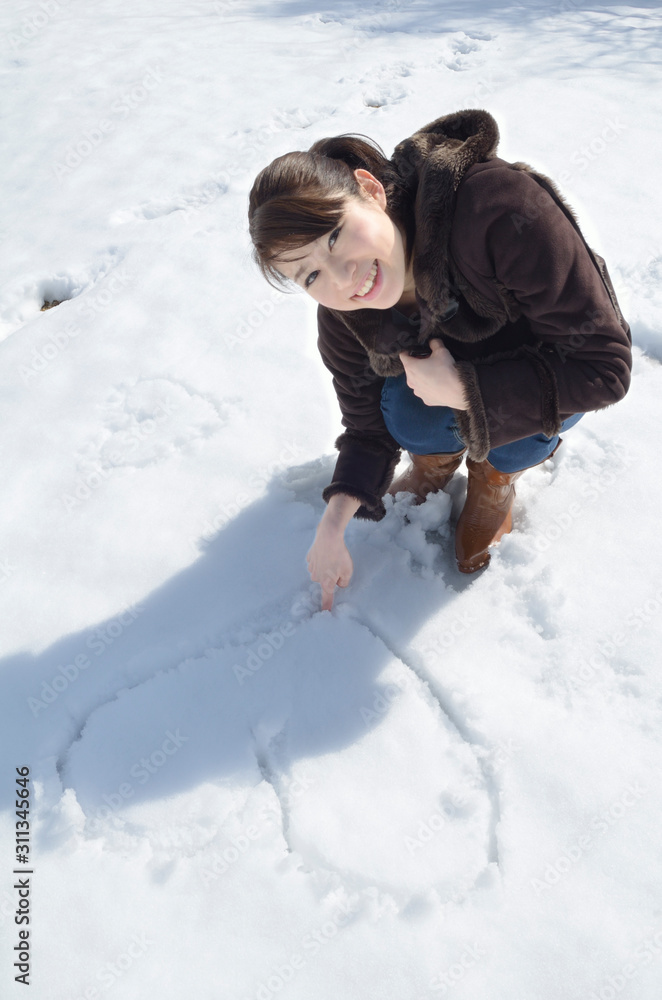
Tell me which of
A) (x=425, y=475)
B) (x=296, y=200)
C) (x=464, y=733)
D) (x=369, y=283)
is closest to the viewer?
(x=296, y=200)

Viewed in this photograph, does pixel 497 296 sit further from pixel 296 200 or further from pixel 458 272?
pixel 296 200

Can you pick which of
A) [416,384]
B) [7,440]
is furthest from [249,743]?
[7,440]

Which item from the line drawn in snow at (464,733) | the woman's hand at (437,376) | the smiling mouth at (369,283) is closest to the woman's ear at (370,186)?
the smiling mouth at (369,283)

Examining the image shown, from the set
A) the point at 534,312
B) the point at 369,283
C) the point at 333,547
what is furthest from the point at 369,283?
the point at 333,547

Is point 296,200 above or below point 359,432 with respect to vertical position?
above

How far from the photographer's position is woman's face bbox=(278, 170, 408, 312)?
1.04 metres

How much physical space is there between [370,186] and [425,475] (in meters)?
0.74

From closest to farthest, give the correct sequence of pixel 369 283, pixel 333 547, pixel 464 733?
1. pixel 369 283
2. pixel 464 733
3. pixel 333 547

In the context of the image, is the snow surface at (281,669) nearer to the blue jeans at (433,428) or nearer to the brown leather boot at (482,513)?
the brown leather boot at (482,513)

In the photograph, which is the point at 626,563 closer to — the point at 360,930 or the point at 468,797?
the point at 468,797

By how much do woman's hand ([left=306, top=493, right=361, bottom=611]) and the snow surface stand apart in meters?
0.11

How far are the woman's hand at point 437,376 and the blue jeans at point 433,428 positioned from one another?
0.17 metres

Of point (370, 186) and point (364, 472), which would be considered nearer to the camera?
point (370, 186)

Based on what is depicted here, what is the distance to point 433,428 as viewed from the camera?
56.3 inches
